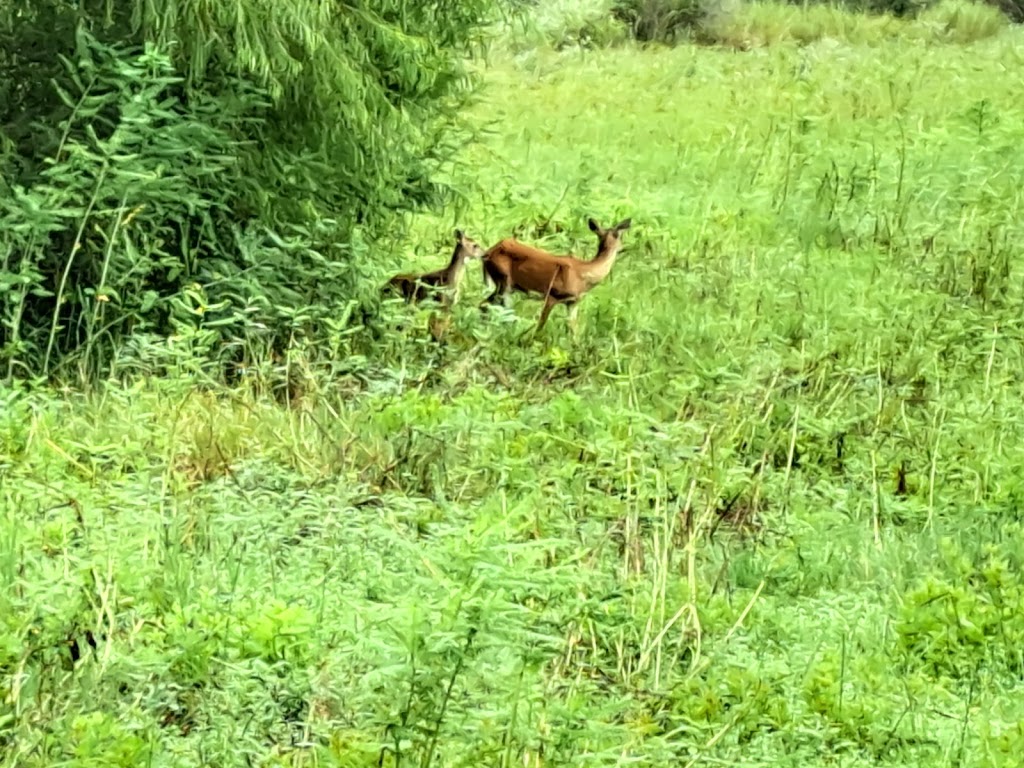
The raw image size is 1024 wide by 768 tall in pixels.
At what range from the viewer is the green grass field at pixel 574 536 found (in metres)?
3.31

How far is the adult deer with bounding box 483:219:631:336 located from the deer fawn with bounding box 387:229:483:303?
0.46ft

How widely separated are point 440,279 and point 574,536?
2.93 metres

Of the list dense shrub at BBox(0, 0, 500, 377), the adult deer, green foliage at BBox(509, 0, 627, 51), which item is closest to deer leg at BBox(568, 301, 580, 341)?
the adult deer

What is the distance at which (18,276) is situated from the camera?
5.70m

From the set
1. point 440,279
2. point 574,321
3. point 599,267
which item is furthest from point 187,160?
point 599,267

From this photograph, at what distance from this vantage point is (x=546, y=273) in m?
7.48

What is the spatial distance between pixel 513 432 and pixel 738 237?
168 inches

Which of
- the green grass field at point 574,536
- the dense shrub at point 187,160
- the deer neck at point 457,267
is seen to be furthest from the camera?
the deer neck at point 457,267

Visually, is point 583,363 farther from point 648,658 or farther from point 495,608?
point 495,608

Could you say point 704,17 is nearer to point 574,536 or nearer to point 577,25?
point 577,25

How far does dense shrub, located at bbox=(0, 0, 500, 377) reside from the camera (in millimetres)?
5988

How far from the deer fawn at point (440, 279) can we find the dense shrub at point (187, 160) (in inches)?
13.2

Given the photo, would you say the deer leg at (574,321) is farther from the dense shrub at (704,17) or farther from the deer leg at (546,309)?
the dense shrub at (704,17)

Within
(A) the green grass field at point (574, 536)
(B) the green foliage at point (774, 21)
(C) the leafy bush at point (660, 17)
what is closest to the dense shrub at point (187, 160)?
(A) the green grass field at point (574, 536)
